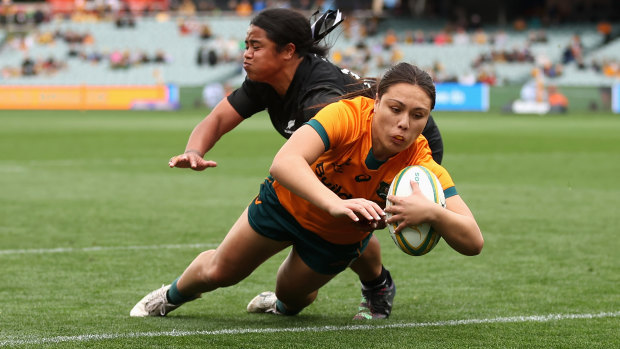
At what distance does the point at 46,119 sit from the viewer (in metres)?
34.2

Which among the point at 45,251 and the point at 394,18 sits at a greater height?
the point at 45,251

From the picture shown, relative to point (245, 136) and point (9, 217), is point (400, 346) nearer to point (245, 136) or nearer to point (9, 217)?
point (9, 217)

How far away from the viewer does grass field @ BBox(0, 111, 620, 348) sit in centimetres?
524

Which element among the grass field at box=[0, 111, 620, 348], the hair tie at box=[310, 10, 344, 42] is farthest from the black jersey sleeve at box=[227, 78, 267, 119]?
the grass field at box=[0, 111, 620, 348]

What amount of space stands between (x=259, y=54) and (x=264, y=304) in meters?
1.70

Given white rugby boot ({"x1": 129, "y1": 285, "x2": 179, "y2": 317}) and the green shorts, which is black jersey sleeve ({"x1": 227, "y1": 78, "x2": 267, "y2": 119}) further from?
white rugby boot ({"x1": 129, "y1": 285, "x2": 179, "y2": 317})

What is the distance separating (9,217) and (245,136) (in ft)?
50.5

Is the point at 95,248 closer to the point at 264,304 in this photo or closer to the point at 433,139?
the point at 264,304

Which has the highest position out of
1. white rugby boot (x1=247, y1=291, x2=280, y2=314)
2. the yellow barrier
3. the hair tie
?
the hair tie

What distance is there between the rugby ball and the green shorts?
34.0 inches

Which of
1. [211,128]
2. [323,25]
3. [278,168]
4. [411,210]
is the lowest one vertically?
[211,128]

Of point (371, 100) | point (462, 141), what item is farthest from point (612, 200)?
point (462, 141)

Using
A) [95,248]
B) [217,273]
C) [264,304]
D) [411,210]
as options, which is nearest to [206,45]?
[95,248]

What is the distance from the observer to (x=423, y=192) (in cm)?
417
